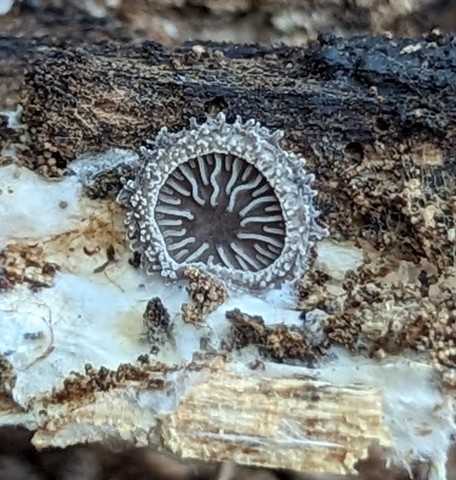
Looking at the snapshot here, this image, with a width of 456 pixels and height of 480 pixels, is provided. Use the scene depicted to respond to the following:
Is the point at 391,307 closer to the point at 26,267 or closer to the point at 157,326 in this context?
the point at 157,326

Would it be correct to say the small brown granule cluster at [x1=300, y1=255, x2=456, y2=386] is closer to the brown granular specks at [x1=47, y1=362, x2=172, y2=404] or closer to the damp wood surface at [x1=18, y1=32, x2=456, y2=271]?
the damp wood surface at [x1=18, y1=32, x2=456, y2=271]

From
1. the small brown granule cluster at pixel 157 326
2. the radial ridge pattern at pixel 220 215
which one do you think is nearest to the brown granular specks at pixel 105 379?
the small brown granule cluster at pixel 157 326

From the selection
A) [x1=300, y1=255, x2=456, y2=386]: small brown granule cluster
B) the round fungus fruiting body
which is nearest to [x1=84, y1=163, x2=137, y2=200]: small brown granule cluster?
the round fungus fruiting body

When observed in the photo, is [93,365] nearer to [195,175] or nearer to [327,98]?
[195,175]

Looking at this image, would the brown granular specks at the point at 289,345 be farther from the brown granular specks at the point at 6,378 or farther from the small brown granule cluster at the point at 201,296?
the brown granular specks at the point at 6,378

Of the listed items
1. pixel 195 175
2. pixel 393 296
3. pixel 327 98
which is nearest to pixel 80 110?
pixel 195 175

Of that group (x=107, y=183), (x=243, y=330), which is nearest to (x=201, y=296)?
(x=243, y=330)

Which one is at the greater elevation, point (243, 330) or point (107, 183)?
point (107, 183)

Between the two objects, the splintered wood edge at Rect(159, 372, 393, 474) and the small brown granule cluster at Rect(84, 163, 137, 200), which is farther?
the small brown granule cluster at Rect(84, 163, 137, 200)
